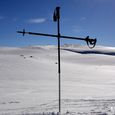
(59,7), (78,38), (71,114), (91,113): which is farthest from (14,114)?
(59,7)

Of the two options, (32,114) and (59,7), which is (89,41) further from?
(32,114)

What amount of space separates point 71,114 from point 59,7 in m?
3.44

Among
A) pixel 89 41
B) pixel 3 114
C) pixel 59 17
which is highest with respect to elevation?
pixel 59 17

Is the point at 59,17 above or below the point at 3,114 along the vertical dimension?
above

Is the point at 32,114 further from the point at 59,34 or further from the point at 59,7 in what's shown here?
the point at 59,7

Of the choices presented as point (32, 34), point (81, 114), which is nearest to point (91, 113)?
point (81, 114)

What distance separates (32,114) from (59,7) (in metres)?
3.55

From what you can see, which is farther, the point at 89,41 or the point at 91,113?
the point at 89,41

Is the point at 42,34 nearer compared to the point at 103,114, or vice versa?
the point at 103,114

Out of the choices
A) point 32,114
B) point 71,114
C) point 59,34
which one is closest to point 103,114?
point 71,114

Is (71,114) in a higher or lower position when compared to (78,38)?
lower

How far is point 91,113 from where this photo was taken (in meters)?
8.09

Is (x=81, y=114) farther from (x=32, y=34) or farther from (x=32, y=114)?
(x=32, y=34)

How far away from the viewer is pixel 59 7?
28.0 ft
